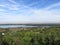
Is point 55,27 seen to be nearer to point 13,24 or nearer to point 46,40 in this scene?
point 46,40

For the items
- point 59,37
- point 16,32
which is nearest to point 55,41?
point 59,37

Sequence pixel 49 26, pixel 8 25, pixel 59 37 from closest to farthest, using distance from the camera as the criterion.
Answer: pixel 59 37 → pixel 49 26 → pixel 8 25

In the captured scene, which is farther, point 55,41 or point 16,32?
point 16,32

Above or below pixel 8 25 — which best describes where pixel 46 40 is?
below

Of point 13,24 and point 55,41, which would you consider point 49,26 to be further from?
point 13,24

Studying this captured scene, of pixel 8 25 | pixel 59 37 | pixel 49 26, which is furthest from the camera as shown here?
pixel 8 25

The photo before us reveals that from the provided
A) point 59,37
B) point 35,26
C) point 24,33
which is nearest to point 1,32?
point 24,33
